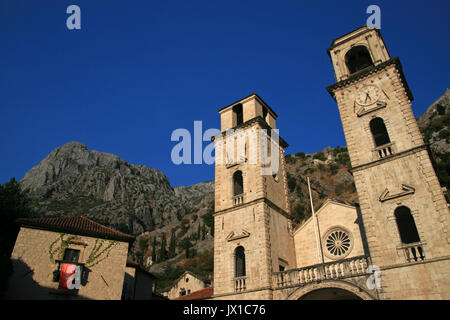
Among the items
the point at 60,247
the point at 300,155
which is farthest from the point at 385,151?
the point at 300,155

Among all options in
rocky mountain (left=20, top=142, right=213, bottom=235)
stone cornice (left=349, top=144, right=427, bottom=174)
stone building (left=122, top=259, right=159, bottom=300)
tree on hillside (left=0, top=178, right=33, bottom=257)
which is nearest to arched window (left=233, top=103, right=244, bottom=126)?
stone cornice (left=349, top=144, right=427, bottom=174)

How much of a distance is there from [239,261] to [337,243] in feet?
22.3

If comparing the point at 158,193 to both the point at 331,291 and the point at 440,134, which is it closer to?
the point at 440,134

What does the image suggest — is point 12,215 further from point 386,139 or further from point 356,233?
point 386,139

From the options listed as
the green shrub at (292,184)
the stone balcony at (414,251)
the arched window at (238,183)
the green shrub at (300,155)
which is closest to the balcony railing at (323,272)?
the stone balcony at (414,251)

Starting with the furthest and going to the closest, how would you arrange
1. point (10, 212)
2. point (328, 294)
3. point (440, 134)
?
point (440, 134) < point (10, 212) < point (328, 294)

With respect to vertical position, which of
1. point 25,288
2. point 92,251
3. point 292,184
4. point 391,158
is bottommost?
point 25,288

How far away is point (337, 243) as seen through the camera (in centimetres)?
2278

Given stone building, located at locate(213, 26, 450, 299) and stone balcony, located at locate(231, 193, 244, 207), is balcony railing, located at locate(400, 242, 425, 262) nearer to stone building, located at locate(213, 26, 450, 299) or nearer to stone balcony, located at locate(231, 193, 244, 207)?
stone building, located at locate(213, 26, 450, 299)

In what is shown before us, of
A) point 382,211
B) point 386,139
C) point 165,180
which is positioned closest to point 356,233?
point 382,211

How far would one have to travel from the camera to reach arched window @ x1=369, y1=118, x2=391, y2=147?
21.4 m

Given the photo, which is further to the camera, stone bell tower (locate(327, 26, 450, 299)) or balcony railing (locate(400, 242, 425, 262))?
balcony railing (locate(400, 242, 425, 262))

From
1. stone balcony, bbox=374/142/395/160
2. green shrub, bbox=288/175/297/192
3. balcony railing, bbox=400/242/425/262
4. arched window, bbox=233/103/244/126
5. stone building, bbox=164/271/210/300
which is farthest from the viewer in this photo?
green shrub, bbox=288/175/297/192

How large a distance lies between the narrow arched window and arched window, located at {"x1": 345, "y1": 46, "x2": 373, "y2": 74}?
1183 centimetres
